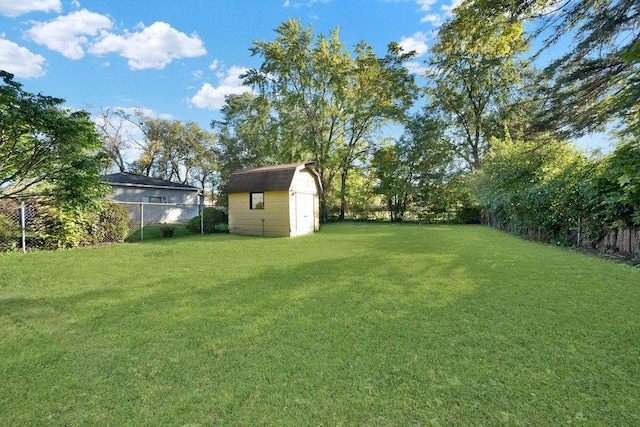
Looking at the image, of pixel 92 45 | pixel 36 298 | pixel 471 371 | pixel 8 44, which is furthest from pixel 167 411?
pixel 92 45

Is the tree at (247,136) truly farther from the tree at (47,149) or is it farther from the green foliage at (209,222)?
the tree at (47,149)

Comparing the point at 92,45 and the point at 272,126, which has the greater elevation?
the point at 92,45

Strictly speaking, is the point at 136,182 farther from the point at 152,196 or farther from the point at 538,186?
the point at 538,186

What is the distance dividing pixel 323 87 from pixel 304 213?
40.0ft

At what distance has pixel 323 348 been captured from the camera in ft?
8.49

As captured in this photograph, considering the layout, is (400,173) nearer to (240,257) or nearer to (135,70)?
(240,257)

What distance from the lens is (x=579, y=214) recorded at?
741cm

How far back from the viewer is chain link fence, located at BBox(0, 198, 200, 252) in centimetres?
760

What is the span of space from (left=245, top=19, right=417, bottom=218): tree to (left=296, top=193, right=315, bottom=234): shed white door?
6707mm

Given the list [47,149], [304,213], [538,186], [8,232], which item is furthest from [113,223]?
[538,186]

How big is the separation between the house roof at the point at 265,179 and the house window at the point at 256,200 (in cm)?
29

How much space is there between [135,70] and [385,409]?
25062mm

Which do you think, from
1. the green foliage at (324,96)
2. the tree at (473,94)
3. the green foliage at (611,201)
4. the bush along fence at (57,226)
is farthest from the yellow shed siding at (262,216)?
the tree at (473,94)

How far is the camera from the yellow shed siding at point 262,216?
1179 cm
